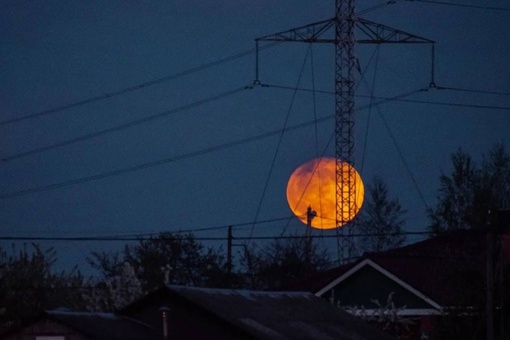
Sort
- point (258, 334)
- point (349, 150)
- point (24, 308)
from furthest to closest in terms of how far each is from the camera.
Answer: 1. point (349, 150)
2. point (24, 308)
3. point (258, 334)

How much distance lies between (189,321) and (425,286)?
16091 millimetres

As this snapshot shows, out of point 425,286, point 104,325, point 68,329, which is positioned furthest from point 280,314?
point 425,286

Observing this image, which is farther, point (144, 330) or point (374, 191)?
point (374, 191)

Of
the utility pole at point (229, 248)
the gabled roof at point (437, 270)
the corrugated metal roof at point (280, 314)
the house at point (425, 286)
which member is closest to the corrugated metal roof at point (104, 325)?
the corrugated metal roof at point (280, 314)

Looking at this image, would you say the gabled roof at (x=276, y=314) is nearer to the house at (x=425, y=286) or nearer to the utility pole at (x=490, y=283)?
the utility pole at (x=490, y=283)

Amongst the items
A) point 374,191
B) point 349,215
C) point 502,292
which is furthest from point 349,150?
point 374,191

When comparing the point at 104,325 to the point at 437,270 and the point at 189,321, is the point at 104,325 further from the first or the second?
the point at 437,270

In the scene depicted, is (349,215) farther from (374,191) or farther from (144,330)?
(374,191)

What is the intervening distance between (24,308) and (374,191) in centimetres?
3604

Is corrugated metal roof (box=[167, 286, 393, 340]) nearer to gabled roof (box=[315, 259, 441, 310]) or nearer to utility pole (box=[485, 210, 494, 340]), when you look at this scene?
utility pole (box=[485, 210, 494, 340])

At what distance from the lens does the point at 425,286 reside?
4906 centimetres

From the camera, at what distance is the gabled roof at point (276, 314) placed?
3450 cm

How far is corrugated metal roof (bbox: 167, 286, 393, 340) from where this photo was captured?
114 ft

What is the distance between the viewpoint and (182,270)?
6512 cm
